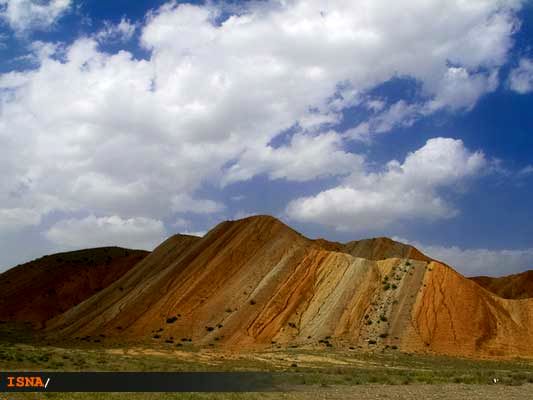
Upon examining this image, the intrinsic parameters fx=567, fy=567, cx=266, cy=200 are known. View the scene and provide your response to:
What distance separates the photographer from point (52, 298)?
213 feet

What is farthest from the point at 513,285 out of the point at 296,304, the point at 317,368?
the point at 317,368

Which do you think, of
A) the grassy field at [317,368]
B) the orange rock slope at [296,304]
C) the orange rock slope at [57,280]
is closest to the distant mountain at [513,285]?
the orange rock slope at [296,304]

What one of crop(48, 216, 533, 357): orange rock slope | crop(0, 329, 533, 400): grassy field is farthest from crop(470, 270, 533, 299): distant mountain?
crop(0, 329, 533, 400): grassy field

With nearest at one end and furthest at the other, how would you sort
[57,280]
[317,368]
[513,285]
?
[317,368], [513,285], [57,280]

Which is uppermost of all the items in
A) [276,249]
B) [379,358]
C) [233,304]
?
[276,249]

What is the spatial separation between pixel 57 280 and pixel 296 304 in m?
37.1

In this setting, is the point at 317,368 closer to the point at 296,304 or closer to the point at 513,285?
the point at 296,304

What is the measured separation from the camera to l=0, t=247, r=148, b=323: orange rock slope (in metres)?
63.1

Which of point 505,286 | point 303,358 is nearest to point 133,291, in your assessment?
point 303,358

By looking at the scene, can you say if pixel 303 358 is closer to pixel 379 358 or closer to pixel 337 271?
pixel 379 358

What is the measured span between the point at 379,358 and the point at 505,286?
4371 cm

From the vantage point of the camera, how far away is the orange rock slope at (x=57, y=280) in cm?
6312

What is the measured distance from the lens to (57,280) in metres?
68.3

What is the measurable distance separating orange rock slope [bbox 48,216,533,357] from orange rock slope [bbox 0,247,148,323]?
1098 centimetres
